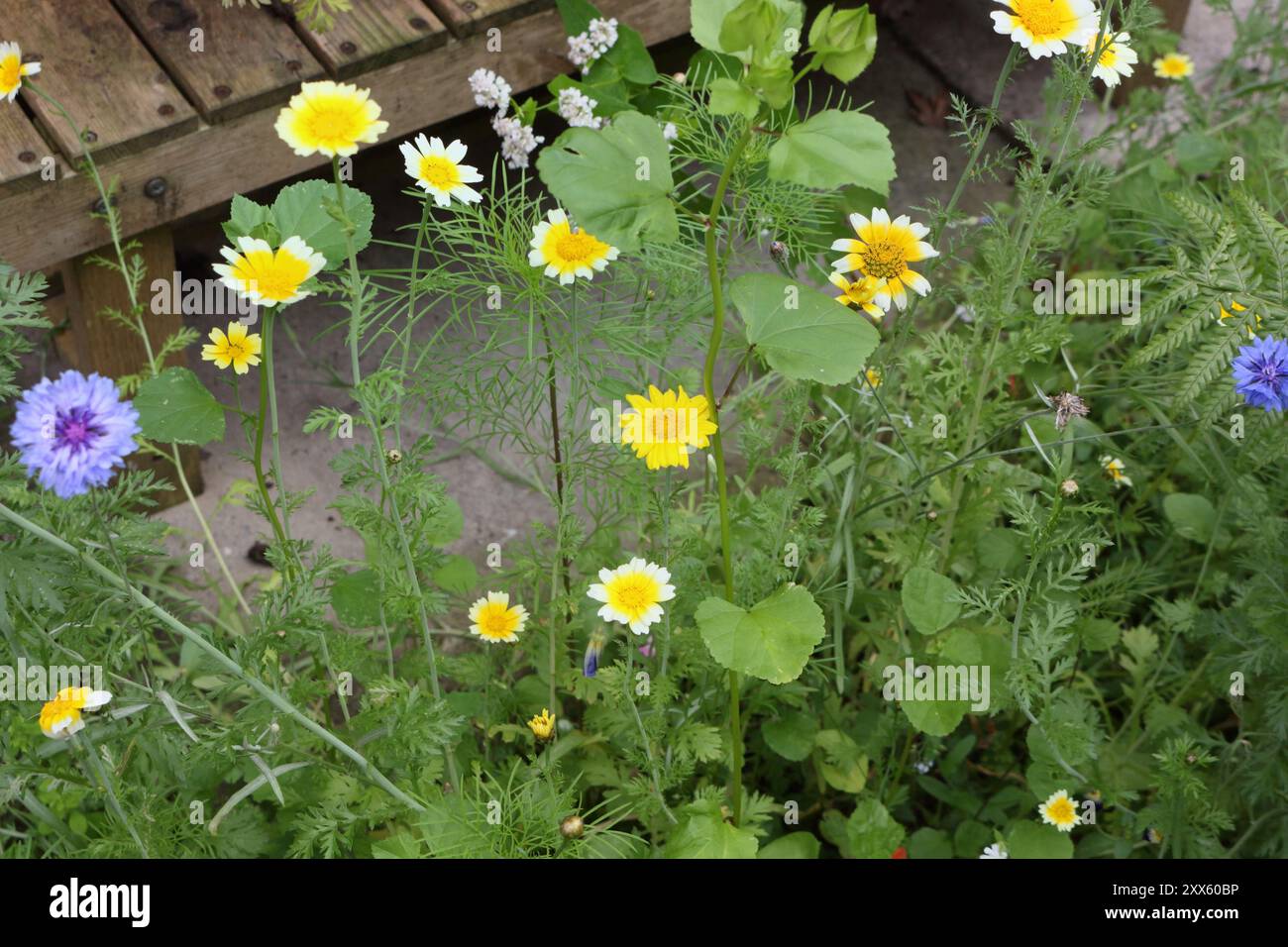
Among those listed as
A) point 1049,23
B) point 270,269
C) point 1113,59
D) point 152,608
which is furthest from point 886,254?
point 152,608

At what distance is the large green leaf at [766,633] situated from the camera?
1.62m

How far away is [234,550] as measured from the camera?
275cm

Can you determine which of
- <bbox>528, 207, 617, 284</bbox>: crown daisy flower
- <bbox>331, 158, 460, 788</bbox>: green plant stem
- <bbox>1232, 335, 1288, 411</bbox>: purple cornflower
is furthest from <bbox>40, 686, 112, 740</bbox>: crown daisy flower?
<bbox>1232, 335, 1288, 411</bbox>: purple cornflower

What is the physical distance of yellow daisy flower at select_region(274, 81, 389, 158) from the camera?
1.58m

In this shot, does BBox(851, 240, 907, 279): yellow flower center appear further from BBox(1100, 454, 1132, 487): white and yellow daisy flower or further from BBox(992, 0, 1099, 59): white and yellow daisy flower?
BBox(1100, 454, 1132, 487): white and yellow daisy flower

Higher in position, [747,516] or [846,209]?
[846,209]

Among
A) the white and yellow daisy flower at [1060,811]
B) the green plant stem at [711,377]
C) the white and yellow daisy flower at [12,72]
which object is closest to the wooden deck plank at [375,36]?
the white and yellow daisy flower at [12,72]

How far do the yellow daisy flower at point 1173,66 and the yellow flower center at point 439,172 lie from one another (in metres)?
2.41

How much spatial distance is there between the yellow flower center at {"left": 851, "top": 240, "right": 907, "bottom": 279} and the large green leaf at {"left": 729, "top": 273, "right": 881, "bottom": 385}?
400 mm

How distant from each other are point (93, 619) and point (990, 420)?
4.76ft

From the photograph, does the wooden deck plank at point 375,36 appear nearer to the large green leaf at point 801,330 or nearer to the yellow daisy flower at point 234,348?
the yellow daisy flower at point 234,348

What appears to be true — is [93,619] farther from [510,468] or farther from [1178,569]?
[1178,569]

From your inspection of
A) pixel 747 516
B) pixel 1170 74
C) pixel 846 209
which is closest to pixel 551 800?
pixel 747 516
